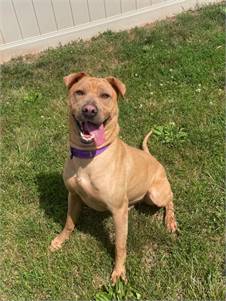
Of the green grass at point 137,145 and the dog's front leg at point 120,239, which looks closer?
the dog's front leg at point 120,239

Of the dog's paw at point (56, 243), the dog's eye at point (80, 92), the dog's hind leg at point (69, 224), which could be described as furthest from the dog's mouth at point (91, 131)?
the dog's paw at point (56, 243)

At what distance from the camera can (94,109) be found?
335cm

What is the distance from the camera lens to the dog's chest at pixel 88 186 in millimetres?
3627

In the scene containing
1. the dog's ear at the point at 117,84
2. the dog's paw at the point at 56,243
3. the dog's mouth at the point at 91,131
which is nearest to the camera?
the dog's mouth at the point at 91,131

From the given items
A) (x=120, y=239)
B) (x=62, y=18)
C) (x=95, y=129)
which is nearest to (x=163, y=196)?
(x=120, y=239)

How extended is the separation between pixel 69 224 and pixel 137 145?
157 centimetres

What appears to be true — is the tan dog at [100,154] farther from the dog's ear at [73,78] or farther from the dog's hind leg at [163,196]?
the dog's hind leg at [163,196]

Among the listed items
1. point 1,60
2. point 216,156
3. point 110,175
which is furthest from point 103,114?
point 1,60

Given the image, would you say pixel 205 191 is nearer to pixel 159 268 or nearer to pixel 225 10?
pixel 159 268

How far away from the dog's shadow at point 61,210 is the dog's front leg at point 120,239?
243 millimetres

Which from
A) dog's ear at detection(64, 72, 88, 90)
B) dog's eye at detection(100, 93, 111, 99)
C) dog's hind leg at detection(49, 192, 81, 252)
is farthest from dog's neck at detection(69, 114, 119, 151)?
dog's hind leg at detection(49, 192, 81, 252)

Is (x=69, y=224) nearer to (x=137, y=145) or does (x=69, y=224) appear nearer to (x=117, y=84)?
(x=117, y=84)

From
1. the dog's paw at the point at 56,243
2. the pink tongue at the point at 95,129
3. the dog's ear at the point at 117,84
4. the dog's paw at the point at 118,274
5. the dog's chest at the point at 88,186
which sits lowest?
the dog's paw at the point at 56,243

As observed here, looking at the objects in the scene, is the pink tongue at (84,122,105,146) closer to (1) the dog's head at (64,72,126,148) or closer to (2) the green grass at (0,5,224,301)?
(1) the dog's head at (64,72,126,148)
